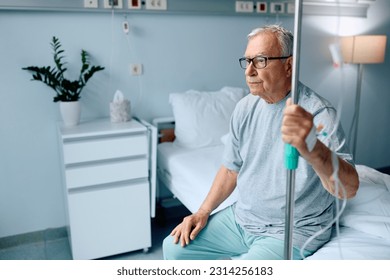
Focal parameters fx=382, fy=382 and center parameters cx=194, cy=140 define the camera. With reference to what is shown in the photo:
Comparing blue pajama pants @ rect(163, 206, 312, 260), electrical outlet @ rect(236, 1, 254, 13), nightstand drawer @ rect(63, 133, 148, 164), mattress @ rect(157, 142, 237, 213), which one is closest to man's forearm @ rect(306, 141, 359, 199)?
blue pajama pants @ rect(163, 206, 312, 260)

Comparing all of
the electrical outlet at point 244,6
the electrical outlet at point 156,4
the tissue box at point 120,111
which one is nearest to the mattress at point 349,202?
the tissue box at point 120,111

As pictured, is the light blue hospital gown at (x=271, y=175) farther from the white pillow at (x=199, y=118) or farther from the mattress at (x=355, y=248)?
the white pillow at (x=199, y=118)

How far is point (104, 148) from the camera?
1942 mm

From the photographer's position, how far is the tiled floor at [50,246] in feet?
6.99

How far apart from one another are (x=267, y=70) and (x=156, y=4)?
1357 mm

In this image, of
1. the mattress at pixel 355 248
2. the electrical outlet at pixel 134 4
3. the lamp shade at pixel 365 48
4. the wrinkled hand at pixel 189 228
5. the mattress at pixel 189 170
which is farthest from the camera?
the lamp shade at pixel 365 48

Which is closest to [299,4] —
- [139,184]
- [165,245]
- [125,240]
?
[165,245]

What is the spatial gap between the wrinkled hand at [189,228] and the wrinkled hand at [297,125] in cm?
72

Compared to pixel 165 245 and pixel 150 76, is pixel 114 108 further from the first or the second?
pixel 165 245

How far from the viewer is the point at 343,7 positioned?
299 cm

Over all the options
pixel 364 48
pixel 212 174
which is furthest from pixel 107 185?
pixel 364 48

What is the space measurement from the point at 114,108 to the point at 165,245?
1026 mm

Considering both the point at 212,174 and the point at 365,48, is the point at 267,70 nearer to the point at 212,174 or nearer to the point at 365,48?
the point at 212,174

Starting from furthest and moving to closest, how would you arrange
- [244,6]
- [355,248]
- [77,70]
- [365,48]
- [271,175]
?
[365,48], [244,6], [77,70], [271,175], [355,248]
